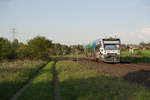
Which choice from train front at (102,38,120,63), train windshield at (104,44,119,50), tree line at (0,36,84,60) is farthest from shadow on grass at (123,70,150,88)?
tree line at (0,36,84,60)

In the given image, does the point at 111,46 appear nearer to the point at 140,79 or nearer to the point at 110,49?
the point at 110,49

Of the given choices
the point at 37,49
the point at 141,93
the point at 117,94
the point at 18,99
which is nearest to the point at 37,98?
the point at 18,99

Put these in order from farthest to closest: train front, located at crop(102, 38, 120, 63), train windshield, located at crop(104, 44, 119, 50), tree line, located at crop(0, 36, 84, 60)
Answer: tree line, located at crop(0, 36, 84, 60) → train windshield, located at crop(104, 44, 119, 50) → train front, located at crop(102, 38, 120, 63)

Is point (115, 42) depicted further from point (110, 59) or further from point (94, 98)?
point (94, 98)

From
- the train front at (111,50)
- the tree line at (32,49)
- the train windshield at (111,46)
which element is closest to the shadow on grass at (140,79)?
the train front at (111,50)

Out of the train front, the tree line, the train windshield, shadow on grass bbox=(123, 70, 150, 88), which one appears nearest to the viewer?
shadow on grass bbox=(123, 70, 150, 88)

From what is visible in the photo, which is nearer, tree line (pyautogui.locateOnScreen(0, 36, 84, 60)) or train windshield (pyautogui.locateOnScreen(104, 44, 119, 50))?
train windshield (pyautogui.locateOnScreen(104, 44, 119, 50))

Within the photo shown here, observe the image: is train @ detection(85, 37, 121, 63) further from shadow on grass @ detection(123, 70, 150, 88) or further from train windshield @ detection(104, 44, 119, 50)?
shadow on grass @ detection(123, 70, 150, 88)

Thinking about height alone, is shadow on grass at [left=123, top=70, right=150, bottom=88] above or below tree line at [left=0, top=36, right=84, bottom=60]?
below

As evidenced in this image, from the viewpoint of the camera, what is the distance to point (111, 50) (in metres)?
28.1

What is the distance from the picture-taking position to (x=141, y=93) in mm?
9336

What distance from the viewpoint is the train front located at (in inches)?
1103

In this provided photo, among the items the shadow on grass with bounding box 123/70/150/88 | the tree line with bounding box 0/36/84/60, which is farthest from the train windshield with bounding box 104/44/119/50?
the tree line with bounding box 0/36/84/60

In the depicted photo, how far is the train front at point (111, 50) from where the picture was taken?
28016 millimetres
